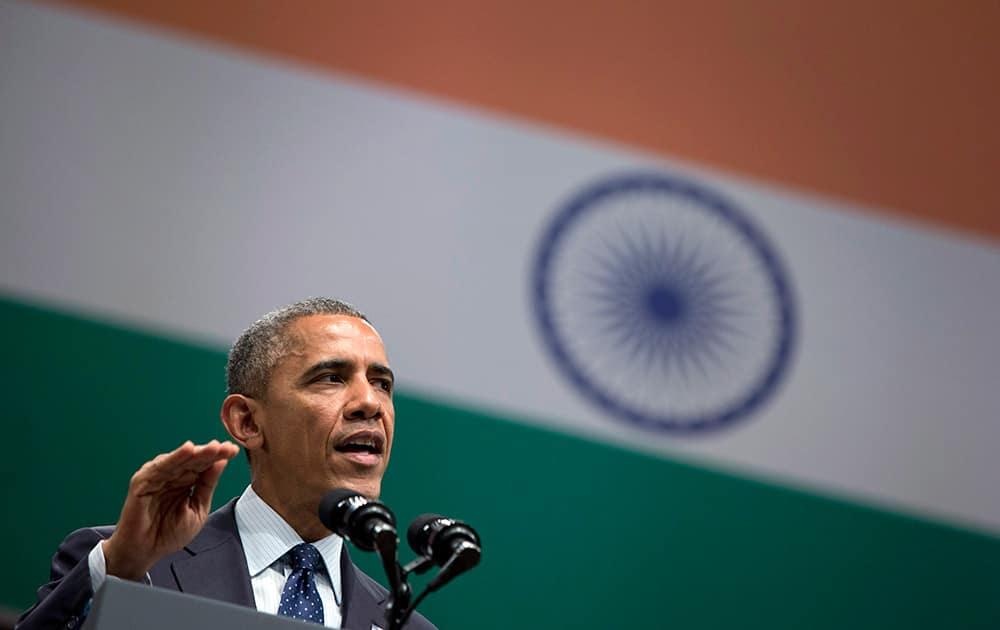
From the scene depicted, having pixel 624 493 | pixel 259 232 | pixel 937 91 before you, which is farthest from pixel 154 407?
pixel 937 91

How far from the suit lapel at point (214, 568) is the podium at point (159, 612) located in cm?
45

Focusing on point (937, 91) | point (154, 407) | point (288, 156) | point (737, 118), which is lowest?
point (154, 407)

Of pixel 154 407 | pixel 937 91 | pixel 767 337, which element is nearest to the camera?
pixel 154 407

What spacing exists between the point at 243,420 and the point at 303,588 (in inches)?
14.7

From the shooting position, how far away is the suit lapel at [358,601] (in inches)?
83.4

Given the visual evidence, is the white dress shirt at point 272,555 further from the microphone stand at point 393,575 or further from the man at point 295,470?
the microphone stand at point 393,575

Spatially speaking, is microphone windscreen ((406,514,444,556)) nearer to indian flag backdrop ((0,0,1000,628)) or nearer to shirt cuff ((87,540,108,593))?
shirt cuff ((87,540,108,593))

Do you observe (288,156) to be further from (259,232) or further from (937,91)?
(937,91)

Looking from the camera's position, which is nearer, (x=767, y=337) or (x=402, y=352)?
(x=402, y=352)

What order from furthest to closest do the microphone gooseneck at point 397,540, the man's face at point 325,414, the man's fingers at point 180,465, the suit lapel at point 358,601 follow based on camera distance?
1. the man's face at point 325,414
2. the suit lapel at point 358,601
3. the microphone gooseneck at point 397,540
4. the man's fingers at point 180,465

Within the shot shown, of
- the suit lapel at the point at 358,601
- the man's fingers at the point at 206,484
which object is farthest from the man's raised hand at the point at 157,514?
the suit lapel at the point at 358,601

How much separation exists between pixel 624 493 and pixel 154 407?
1.52m

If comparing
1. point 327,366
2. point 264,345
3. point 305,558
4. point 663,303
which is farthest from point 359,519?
point 663,303

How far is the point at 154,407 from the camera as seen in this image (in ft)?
12.7
